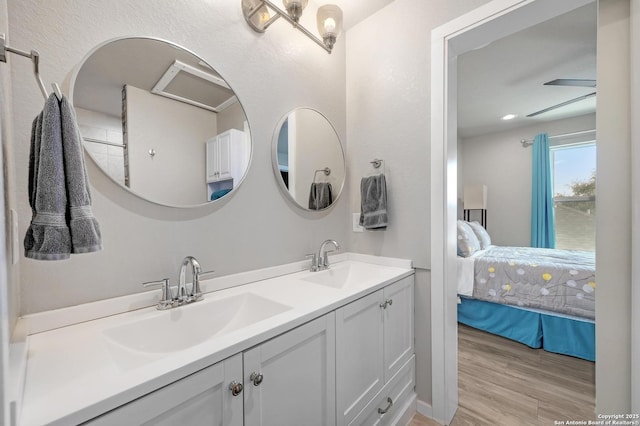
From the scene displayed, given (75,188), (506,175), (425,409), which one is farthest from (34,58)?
(506,175)

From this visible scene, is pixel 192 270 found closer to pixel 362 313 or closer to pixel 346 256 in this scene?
pixel 362 313

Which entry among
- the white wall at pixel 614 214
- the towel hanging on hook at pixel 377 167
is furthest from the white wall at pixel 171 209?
the white wall at pixel 614 214

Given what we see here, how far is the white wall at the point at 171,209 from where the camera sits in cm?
78

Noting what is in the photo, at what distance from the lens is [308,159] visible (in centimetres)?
163

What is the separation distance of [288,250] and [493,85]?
9.89 feet

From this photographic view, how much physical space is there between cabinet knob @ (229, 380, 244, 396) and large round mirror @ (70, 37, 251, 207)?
732 mm

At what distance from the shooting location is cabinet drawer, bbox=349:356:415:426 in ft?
3.79

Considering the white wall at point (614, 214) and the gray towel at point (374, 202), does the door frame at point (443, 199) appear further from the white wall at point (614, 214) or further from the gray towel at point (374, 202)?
the white wall at point (614, 214)

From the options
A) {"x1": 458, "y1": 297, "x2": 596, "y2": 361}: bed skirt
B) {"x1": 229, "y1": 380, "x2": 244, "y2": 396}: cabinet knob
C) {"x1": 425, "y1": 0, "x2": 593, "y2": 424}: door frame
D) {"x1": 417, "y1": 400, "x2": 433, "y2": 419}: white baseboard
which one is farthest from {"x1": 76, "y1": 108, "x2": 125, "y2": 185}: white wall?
{"x1": 458, "y1": 297, "x2": 596, "y2": 361}: bed skirt

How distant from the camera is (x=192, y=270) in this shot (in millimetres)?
1047

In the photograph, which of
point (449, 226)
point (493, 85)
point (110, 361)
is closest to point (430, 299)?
point (449, 226)

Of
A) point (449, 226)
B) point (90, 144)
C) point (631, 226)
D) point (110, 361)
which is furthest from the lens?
point (449, 226)

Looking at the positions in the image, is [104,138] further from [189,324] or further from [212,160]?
[189,324]

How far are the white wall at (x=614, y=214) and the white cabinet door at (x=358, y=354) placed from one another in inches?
38.1
